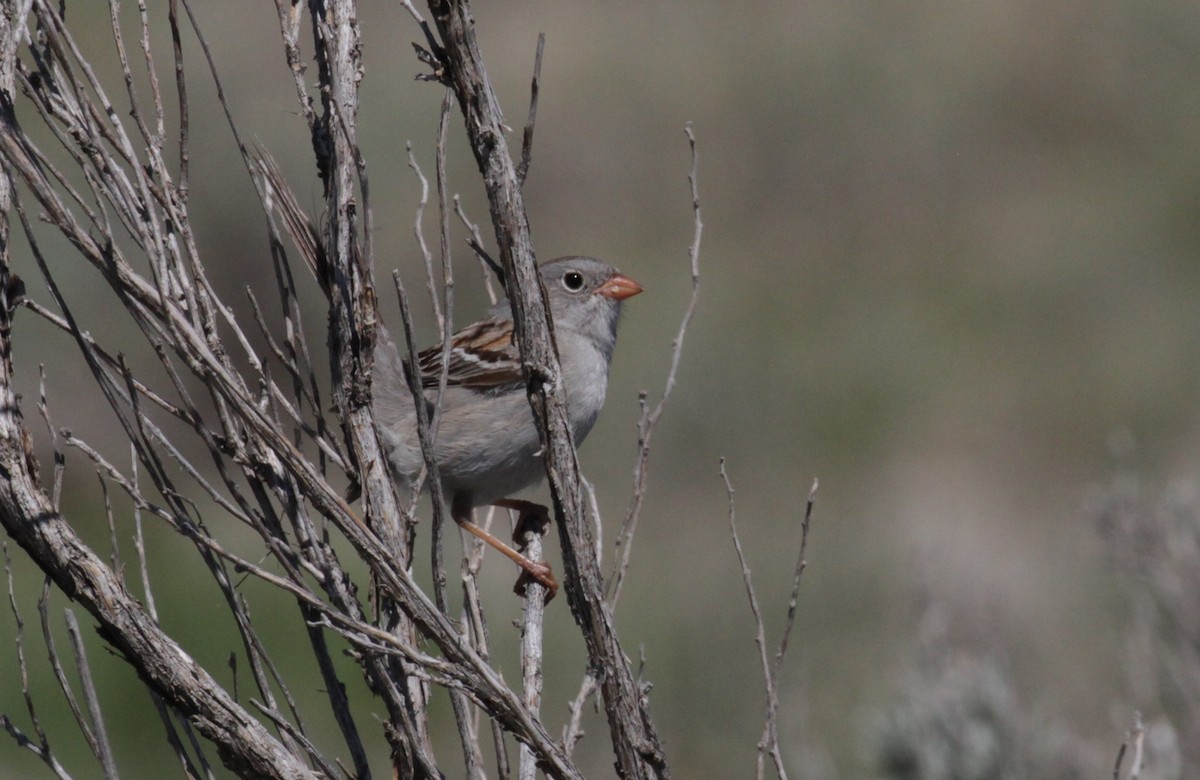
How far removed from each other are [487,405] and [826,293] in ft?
26.6

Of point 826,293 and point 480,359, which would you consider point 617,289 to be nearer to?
point 480,359

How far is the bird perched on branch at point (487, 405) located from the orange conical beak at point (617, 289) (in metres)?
0.08

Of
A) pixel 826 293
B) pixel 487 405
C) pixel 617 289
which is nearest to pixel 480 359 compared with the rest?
pixel 487 405

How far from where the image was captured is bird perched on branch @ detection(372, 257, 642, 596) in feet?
15.4

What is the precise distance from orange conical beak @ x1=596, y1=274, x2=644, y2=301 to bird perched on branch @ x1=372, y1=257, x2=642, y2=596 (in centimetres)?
8

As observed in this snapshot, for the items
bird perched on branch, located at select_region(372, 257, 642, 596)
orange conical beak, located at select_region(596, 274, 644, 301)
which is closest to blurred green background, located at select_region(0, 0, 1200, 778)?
orange conical beak, located at select_region(596, 274, 644, 301)

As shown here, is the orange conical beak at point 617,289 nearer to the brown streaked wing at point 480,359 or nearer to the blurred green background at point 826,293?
the brown streaked wing at point 480,359

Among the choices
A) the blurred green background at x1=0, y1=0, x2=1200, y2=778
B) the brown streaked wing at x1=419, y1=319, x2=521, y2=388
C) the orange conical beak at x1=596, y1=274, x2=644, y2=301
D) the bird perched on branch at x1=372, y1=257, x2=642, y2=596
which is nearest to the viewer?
the bird perched on branch at x1=372, y1=257, x2=642, y2=596

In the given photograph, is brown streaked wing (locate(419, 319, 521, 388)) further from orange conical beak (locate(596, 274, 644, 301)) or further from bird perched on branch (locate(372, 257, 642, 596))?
orange conical beak (locate(596, 274, 644, 301))

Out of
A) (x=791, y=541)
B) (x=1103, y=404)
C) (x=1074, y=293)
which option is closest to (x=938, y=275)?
(x=1074, y=293)

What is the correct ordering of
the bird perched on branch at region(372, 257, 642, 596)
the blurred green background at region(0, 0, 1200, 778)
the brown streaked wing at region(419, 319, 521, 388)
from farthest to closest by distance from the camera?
the blurred green background at region(0, 0, 1200, 778) → the brown streaked wing at region(419, 319, 521, 388) → the bird perched on branch at region(372, 257, 642, 596)

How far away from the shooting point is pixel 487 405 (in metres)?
4.94

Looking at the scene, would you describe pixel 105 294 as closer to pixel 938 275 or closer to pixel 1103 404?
pixel 938 275

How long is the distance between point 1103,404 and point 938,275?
218 centimetres
